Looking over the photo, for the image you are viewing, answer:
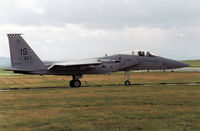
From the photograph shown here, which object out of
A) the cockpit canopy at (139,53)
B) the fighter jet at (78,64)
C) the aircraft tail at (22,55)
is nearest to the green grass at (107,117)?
Result: the fighter jet at (78,64)

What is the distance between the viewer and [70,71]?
92.1 ft

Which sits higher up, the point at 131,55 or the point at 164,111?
the point at 131,55

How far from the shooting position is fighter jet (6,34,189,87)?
26984 millimetres

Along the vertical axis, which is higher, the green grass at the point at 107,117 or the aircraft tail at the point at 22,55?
the aircraft tail at the point at 22,55

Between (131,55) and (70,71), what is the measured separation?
6419 millimetres

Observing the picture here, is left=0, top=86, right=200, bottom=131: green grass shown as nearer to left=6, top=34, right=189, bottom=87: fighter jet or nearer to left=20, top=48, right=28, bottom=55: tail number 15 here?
left=6, top=34, right=189, bottom=87: fighter jet

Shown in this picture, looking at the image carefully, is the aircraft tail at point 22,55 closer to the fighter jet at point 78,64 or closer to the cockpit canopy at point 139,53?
the fighter jet at point 78,64

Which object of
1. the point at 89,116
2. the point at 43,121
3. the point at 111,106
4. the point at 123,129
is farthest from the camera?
the point at 111,106

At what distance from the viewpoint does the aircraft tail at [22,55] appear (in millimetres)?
26766

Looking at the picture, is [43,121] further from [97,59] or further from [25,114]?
[97,59]

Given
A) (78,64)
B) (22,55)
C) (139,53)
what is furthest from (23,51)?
(139,53)

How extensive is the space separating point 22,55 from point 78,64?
5.48 meters

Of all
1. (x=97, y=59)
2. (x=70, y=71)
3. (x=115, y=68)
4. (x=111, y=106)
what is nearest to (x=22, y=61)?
(x=70, y=71)

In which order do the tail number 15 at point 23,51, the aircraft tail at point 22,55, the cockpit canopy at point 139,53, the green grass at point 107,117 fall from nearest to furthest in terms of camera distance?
1. the green grass at point 107,117
2. the aircraft tail at point 22,55
3. the tail number 15 at point 23,51
4. the cockpit canopy at point 139,53
